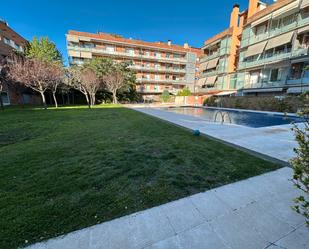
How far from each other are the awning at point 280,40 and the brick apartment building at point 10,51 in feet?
113

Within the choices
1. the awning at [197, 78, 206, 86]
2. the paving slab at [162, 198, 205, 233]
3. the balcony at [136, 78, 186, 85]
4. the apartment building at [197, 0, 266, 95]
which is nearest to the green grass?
the paving slab at [162, 198, 205, 233]

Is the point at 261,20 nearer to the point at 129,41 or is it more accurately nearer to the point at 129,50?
the point at 129,41

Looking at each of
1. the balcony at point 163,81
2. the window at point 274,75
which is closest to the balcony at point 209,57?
the balcony at point 163,81

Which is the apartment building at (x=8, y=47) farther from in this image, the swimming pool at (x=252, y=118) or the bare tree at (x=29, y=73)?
the swimming pool at (x=252, y=118)

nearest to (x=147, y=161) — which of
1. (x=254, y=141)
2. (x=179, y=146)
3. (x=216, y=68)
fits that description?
(x=179, y=146)

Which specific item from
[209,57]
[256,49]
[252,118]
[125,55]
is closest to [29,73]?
[252,118]

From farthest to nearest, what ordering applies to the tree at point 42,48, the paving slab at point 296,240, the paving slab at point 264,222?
the tree at point 42,48
the paving slab at point 264,222
the paving slab at point 296,240

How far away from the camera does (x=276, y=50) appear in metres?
21.9

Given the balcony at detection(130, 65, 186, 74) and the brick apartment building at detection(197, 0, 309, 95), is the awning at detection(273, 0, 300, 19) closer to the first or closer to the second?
the brick apartment building at detection(197, 0, 309, 95)

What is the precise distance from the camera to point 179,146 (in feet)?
17.4

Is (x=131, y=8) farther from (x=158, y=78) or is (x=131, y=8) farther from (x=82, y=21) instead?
(x=158, y=78)

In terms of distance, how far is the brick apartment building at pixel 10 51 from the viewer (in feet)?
76.7

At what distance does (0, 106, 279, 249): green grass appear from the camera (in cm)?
215

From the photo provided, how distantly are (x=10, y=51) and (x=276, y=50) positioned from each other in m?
39.7
